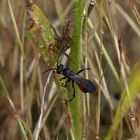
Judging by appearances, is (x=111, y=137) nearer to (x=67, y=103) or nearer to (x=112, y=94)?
(x=67, y=103)

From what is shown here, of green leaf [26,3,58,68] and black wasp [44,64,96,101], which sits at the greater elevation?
green leaf [26,3,58,68]

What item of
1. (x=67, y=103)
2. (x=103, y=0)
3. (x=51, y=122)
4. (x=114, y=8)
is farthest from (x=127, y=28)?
(x=67, y=103)

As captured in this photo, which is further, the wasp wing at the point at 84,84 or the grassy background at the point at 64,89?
the grassy background at the point at 64,89

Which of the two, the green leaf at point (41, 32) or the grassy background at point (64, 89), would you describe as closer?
the green leaf at point (41, 32)

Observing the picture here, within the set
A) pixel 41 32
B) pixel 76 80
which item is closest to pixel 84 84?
pixel 76 80

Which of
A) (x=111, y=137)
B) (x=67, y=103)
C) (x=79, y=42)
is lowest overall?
(x=111, y=137)

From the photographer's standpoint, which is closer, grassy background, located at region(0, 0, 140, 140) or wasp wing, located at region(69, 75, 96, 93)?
wasp wing, located at region(69, 75, 96, 93)

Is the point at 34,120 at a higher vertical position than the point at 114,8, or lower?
lower

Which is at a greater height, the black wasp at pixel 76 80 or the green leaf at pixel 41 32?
the green leaf at pixel 41 32

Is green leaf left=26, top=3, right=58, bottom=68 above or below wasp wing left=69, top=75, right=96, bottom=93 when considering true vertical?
above
